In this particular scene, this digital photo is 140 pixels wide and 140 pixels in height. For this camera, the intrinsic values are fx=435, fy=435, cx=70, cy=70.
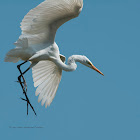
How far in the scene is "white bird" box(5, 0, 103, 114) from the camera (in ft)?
29.2

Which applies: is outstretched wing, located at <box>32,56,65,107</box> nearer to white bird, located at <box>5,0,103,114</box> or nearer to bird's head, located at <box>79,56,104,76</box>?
white bird, located at <box>5,0,103,114</box>

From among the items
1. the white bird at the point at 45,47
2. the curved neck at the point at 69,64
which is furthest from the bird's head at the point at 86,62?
the curved neck at the point at 69,64

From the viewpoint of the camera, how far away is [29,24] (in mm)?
9227

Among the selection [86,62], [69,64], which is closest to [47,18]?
[69,64]

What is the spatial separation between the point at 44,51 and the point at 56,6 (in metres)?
1.32

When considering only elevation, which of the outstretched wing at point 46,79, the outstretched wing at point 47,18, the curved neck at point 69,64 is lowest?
the outstretched wing at point 46,79

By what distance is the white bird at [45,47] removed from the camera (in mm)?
8898

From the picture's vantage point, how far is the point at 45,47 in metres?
9.80

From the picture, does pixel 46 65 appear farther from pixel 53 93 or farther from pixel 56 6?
pixel 56 6

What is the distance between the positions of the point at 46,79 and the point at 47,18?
6.15 ft

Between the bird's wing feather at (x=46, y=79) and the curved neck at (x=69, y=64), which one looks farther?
the bird's wing feather at (x=46, y=79)

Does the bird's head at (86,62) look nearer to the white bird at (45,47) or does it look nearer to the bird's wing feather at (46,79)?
the white bird at (45,47)

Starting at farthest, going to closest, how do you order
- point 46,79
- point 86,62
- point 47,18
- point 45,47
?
point 46,79 → point 86,62 → point 45,47 → point 47,18

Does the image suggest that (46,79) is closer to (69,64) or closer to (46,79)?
(46,79)
